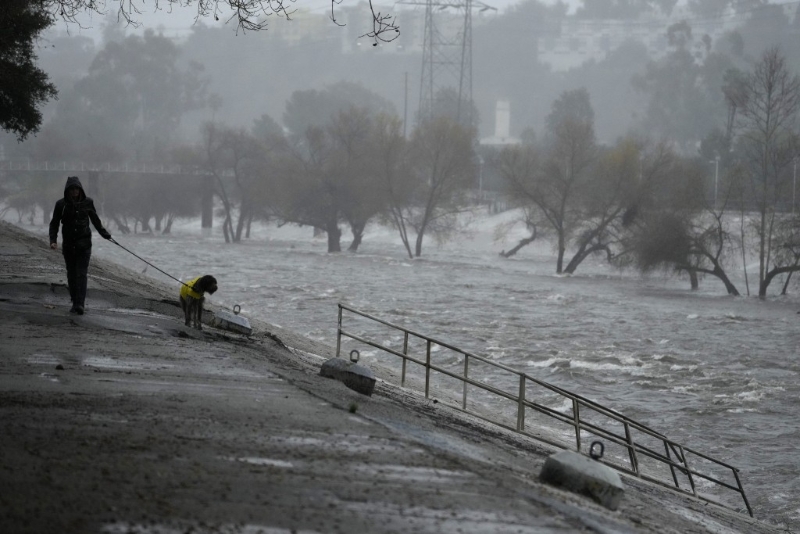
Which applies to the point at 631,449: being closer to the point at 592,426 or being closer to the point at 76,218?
the point at 592,426

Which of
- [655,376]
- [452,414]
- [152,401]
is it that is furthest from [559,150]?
[152,401]

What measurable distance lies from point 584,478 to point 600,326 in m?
30.3

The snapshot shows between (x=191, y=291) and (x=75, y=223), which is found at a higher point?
(x=75, y=223)

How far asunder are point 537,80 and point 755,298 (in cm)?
13766

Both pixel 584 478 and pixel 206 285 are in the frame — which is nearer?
pixel 584 478

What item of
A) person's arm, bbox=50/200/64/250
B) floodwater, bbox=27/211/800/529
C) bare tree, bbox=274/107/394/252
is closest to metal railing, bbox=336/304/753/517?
floodwater, bbox=27/211/800/529

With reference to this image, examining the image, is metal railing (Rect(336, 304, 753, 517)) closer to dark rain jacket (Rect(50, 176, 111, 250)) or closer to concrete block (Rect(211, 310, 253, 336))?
concrete block (Rect(211, 310, 253, 336))

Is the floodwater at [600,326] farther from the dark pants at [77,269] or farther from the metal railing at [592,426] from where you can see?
the dark pants at [77,269]

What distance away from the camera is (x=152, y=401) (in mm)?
9391

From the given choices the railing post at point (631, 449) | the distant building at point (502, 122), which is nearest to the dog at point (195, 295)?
the railing post at point (631, 449)

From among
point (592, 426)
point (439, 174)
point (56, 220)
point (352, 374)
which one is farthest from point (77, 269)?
point (439, 174)

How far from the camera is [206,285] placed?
14195 millimetres

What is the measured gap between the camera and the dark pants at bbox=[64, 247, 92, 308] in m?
13.7

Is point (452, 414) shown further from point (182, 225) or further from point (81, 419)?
point (182, 225)
